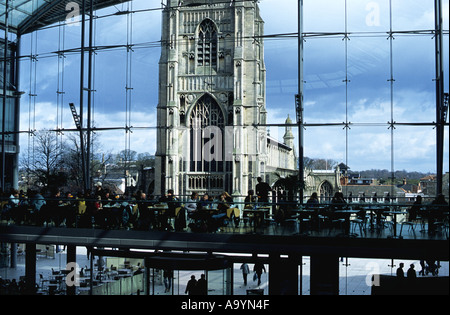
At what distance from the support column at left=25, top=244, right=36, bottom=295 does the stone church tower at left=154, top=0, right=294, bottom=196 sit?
8.44 meters

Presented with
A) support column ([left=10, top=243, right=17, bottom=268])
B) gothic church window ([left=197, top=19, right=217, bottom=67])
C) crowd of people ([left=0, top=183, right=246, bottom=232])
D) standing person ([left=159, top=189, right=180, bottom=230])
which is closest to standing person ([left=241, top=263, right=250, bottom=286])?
crowd of people ([left=0, top=183, right=246, bottom=232])

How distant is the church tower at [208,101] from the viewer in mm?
22984

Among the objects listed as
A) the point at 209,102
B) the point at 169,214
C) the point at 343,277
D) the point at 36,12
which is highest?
the point at 36,12

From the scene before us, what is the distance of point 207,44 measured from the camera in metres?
25.7

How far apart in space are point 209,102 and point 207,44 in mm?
5219

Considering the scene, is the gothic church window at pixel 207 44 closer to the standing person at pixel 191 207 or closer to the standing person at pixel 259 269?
the standing person at pixel 259 269

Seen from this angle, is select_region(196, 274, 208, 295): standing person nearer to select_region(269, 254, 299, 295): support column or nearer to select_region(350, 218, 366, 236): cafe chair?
select_region(269, 254, 299, 295): support column

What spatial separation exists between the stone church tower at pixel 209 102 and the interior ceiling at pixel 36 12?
12.5 ft

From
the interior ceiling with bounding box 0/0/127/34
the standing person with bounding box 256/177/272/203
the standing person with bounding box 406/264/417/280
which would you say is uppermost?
the interior ceiling with bounding box 0/0/127/34

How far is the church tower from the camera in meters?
23.0

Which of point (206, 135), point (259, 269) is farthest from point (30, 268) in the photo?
point (206, 135)

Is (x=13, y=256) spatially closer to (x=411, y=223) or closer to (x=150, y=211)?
(x=150, y=211)

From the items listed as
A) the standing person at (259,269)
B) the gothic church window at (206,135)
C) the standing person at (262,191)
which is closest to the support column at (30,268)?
the standing person at (259,269)

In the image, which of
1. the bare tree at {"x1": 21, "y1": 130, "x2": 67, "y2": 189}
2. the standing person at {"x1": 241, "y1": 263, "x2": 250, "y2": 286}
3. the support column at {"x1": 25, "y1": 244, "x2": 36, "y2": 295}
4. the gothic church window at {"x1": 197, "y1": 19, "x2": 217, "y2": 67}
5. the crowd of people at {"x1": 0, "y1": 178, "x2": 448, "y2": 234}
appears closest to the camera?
the crowd of people at {"x1": 0, "y1": 178, "x2": 448, "y2": 234}
